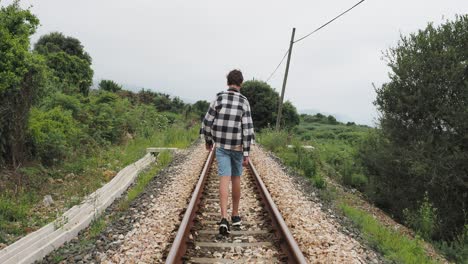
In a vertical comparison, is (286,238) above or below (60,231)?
above

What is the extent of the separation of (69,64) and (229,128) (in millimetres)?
22496

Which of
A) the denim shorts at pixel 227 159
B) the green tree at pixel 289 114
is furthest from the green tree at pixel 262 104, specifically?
the denim shorts at pixel 227 159

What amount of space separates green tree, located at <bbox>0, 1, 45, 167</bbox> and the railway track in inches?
163

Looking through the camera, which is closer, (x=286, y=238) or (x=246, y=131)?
(x=286, y=238)

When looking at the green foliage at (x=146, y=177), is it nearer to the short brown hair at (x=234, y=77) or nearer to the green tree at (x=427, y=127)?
the short brown hair at (x=234, y=77)

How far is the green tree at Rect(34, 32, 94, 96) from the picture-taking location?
22594 millimetres

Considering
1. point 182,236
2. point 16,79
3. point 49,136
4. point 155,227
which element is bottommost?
point 155,227

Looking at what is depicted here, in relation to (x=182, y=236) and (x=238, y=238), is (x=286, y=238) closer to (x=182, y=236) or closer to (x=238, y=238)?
(x=238, y=238)

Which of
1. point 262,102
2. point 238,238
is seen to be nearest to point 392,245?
point 238,238

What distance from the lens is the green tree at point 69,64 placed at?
74.1 feet

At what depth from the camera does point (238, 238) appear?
5.31 m

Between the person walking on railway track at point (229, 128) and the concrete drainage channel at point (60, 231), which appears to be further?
the person walking on railway track at point (229, 128)

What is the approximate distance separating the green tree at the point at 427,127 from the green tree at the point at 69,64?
1313cm

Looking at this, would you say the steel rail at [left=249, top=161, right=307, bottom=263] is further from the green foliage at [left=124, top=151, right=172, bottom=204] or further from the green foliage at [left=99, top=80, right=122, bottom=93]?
the green foliage at [left=99, top=80, right=122, bottom=93]
